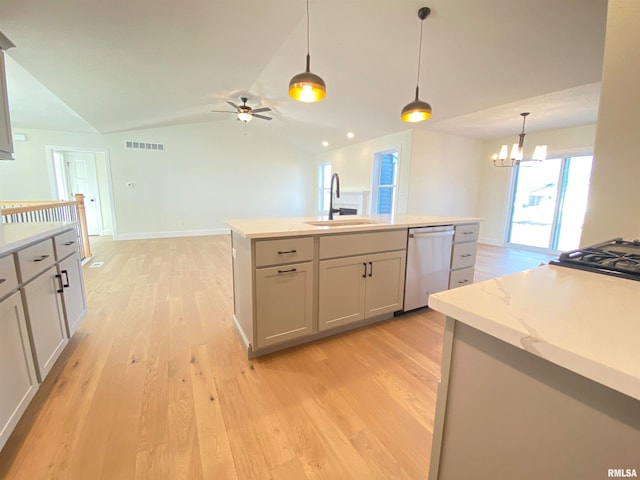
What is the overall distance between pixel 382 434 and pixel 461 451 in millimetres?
766

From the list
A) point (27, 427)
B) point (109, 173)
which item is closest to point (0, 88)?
point (27, 427)

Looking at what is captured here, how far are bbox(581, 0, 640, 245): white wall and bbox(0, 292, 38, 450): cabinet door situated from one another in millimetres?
2764

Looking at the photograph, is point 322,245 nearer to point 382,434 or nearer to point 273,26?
point 382,434

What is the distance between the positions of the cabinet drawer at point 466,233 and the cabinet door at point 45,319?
321cm

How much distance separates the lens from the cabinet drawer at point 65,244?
5.99 ft

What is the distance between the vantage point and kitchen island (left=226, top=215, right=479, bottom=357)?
1.79 metres

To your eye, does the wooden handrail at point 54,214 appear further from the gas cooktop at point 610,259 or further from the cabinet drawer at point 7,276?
the gas cooktop at point 610,259

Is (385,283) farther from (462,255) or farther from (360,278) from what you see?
(462,255)

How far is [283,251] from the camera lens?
1806mm

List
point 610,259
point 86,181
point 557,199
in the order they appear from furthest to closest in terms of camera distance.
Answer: point 86,181
point 557,199
point 610,259

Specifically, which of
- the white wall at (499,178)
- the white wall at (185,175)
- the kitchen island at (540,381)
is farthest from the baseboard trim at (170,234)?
the kitchen island at (540,381)

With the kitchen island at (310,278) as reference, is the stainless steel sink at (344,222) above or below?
above

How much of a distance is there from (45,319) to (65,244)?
59 cm

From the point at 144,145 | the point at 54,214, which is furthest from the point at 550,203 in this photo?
the point at 144,145
